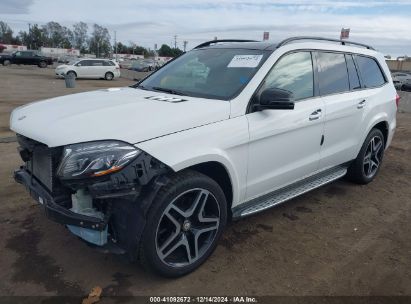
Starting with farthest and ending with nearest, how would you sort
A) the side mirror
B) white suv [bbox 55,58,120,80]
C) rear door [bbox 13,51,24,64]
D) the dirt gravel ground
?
rear door [bbox 13,51,24,64]
white suv [bbox 55,58,120,80]
the side mirror
the dirt gravel ground

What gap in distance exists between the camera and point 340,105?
4.41 metres

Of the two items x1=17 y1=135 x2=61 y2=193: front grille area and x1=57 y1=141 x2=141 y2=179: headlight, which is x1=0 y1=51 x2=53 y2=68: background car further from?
x1=57 y1=141 x2=141 y2=179: headlight

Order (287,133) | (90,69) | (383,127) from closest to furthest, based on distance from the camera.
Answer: (287,133) < (383,127) < (90,69)

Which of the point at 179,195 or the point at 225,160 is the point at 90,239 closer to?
the point at 179,195

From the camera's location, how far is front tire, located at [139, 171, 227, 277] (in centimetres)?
283

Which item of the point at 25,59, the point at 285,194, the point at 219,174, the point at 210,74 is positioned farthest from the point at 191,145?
the point at 25,59

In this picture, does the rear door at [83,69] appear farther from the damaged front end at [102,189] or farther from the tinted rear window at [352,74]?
the damaged front end at [102,189]

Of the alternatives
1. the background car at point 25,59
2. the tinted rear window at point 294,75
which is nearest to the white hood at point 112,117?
→ the tinted rear window at point 294,75

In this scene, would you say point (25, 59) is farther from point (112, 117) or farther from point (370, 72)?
point (112, 117)

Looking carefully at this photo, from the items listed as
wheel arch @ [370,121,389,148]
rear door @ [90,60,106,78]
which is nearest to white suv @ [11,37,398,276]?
wheel arch @ [370,121,389,148]

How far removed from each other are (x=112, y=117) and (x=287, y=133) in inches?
66.0

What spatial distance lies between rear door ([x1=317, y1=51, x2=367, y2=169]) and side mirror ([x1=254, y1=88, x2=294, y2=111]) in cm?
106

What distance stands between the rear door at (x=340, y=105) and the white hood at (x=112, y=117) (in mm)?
1572

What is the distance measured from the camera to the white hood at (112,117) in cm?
271
